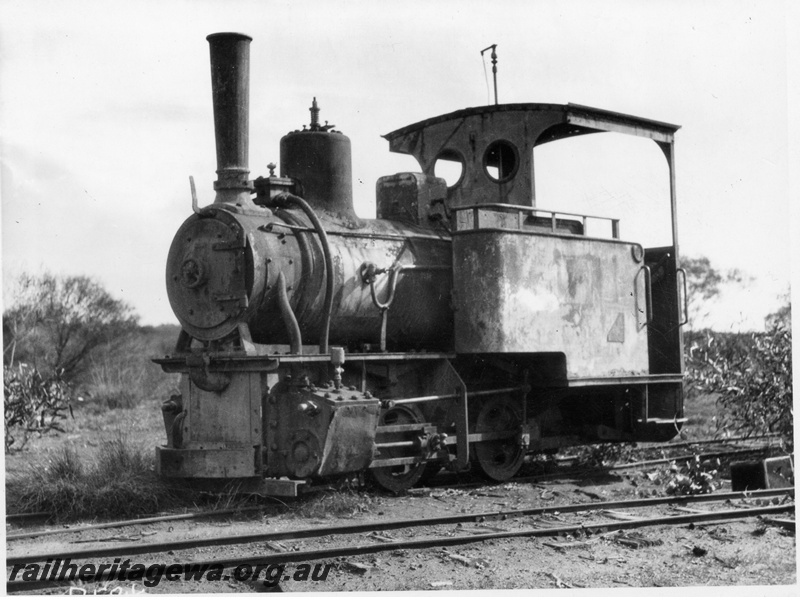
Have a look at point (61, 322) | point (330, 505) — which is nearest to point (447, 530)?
point (330, 505)

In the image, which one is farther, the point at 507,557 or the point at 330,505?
the point at 330,505

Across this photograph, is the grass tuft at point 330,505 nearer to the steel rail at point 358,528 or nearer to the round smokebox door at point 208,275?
the steel rail at point 358,528

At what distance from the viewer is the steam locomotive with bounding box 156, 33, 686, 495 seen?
7395 millimetres

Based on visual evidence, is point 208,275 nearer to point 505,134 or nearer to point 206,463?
point 206,463

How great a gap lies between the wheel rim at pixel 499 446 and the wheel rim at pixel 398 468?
0.87 metres

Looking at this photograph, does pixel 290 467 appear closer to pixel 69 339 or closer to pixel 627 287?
pixel 627 287

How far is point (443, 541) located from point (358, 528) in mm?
720

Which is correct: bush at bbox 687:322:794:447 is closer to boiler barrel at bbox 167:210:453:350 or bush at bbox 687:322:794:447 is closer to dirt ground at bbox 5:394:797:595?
dirt ground at bbox 5:394:797:595

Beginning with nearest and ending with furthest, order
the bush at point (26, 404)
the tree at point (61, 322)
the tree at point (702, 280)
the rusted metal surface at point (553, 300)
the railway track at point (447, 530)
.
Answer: the railway track at point (447, 530), the rusted metal surface at point (553, 300), the bush at point (26, 404), the tree at point (61, 322), the tree at point (702, 280)

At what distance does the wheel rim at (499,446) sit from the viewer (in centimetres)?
920

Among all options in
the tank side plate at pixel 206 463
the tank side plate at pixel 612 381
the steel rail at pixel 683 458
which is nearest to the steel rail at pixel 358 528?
the tank side plate at pixel 206 463

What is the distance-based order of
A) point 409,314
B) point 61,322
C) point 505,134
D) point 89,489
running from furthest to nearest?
point 61,322
point 505,134
point 409,314
point 89,489

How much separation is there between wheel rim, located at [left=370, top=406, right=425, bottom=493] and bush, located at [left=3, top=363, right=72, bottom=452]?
4643mm

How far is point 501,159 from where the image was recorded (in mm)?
9633
